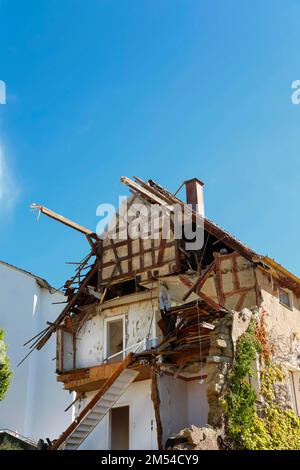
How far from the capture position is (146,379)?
2011cm

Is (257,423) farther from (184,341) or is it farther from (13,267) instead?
(13,267)

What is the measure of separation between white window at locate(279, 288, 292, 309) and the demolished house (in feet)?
0.11

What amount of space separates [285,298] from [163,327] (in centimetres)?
462

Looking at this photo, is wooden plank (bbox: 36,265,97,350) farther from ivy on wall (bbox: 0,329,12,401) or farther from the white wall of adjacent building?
the white wall of adjacent building

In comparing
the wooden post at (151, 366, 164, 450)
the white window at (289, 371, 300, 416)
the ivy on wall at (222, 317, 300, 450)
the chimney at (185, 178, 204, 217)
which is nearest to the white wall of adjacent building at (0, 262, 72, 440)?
the chimney at (185, 178, 204, 217)

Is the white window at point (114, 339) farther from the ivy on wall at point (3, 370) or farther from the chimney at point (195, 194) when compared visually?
the chimney at point (195, 194)

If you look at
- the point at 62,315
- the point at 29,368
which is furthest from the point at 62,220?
the point at 29,368

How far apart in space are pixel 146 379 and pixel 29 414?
435 inches

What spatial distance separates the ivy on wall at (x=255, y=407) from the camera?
16.1 m

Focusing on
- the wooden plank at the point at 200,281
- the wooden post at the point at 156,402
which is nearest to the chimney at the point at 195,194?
the wooden plank at the point at 200,281

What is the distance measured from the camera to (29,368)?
29609 mm

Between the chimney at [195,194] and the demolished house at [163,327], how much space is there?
5cm

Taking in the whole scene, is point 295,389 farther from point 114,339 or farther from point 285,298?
point 114,339

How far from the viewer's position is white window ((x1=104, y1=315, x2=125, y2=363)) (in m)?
21.7
